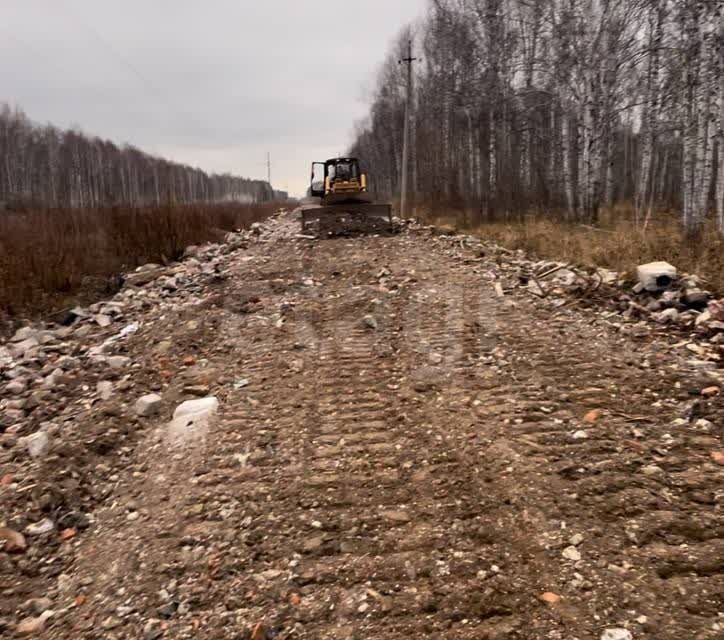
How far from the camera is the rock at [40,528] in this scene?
88.6 inches

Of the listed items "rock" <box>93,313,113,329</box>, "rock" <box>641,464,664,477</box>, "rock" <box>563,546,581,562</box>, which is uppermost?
"rock" <box>93,313,113,329</box>

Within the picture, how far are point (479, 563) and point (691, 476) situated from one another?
1.21 metres

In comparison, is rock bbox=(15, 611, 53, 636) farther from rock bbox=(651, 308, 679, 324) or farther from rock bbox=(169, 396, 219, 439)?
rock bbox=(651, 308, 679, 324)

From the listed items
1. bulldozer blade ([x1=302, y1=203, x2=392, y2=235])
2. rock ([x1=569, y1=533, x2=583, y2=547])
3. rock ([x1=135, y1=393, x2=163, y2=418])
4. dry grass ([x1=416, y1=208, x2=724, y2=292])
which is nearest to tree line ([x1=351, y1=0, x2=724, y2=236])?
dry grass ([x1=416, y1=208, x2=724, y2=292])

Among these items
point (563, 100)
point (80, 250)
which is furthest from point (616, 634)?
point (563, 100)

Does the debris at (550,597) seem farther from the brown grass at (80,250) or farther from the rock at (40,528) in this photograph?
the brown grass at (80,250)

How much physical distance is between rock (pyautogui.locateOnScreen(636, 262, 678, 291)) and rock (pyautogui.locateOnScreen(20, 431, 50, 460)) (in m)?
5.31

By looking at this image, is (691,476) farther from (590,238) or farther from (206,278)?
(590,238)

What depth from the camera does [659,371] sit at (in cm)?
343

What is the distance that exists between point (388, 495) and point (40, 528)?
1.64 meters

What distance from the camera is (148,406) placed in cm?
329

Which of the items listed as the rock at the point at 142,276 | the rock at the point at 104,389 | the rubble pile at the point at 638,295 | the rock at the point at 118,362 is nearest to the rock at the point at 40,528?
the rock at the point at 104,389

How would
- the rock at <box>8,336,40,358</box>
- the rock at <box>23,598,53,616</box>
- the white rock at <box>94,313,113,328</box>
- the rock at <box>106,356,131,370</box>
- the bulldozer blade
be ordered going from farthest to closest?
Result: 1. the bulldozer blade
2. the white rock at <box>94,313,113,328</box>
3. the rock at <box>8,336,40,358</box>
4. the rock at <box>106,356,131,370</box>
5. the rock at <box>23,598,53,616</box>

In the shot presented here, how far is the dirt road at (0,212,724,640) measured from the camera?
1.72 meters
